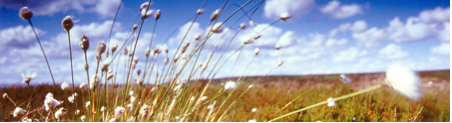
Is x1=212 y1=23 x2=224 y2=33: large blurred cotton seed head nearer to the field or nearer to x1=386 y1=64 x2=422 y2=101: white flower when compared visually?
the field

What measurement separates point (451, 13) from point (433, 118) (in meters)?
1.25

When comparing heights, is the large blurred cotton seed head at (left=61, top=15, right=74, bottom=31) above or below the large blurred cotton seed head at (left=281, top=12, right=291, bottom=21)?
below

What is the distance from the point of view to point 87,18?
167 cm

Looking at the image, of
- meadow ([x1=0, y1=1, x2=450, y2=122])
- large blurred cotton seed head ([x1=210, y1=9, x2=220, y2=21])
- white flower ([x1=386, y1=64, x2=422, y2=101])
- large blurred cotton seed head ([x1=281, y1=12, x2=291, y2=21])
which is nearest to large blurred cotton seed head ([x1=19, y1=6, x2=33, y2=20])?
meadow ([x1=0, y1=1, x2=450, y2=122])

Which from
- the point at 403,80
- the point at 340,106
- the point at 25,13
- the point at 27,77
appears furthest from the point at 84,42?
the point at 340,106

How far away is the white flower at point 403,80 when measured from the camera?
2.77 ft

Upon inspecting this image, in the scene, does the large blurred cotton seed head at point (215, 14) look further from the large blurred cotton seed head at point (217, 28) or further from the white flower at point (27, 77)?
the white flower at point (27, 77)

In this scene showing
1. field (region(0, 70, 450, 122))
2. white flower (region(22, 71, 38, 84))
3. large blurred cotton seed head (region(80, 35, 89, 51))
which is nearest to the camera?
large blurred cotton seed head (region(80, 35, 89, 51))

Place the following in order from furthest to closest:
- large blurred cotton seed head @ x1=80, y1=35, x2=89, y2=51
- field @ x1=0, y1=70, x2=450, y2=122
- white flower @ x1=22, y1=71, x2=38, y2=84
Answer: field @ x1=0, y1=70, x2=450, y2=122 → white flower @ x1=22, y1=71, x2=38, y2=84 → large blurred cotton seed head @ x1=80, y1=35, x2=89, y2=51

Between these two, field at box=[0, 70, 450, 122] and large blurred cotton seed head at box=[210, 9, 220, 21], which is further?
field at box=[0, 70, 450, 122]

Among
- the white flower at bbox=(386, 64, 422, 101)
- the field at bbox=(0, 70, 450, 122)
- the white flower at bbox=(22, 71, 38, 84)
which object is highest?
the white flower at bbox=(22, 71, 38, 84)

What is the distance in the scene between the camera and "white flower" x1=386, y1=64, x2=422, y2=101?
0.85 metres

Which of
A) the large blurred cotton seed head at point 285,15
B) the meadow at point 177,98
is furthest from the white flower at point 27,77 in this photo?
the large blurred cotton seed head at point 285,15

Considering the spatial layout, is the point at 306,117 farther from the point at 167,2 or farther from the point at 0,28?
the point at 0,28
